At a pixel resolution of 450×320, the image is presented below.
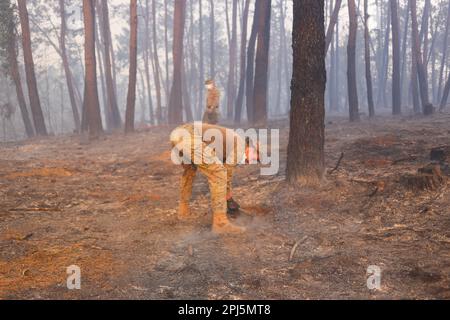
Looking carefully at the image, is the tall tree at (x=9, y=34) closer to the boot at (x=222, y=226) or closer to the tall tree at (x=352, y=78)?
the tall tree at (x=352, y=78)

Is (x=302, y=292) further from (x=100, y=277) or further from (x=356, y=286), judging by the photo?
(x=100, y=277)

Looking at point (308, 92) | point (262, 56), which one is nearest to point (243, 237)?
point (308, 92)

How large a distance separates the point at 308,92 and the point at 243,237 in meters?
2.76

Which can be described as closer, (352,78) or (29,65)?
(352,78)

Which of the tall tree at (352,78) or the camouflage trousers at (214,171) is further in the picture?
the tall tree at (352,78)

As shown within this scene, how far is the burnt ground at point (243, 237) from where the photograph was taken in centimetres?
347

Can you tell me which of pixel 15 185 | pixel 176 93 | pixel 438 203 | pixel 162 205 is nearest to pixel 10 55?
pixel 176 93

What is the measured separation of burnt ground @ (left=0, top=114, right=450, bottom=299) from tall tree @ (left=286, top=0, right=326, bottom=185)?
1.40ft

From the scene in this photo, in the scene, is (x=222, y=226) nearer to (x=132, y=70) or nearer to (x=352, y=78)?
(x=352, y=78)

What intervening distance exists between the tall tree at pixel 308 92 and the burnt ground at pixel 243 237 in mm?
425

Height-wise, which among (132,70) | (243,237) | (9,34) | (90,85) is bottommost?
(243,237)

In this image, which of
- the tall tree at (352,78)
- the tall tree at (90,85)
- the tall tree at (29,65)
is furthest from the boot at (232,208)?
the tall tree at (29,65)

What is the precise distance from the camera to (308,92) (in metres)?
6.29

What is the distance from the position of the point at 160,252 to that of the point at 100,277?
83 cm
